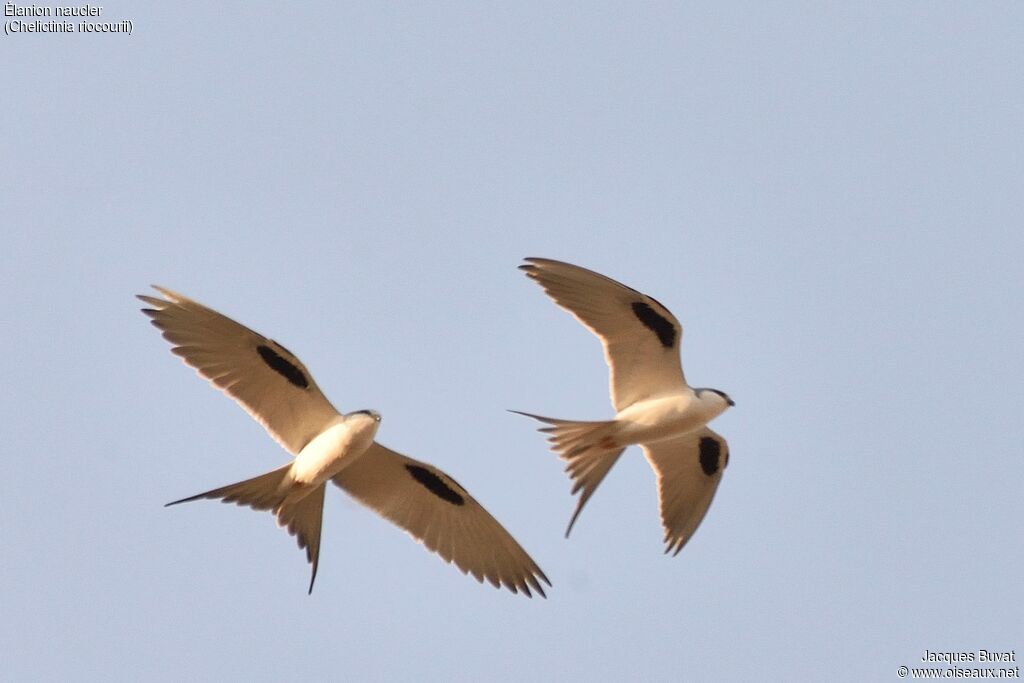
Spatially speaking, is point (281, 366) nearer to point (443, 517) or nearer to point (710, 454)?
point (443, 517)

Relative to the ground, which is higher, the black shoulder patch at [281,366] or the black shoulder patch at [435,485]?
the black shoulder patch at [281,366]

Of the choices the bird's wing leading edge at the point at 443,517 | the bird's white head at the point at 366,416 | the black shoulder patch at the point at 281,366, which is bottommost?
the bird's wing leading edge at the point at 443,517

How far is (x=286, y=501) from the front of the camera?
47.8 ft

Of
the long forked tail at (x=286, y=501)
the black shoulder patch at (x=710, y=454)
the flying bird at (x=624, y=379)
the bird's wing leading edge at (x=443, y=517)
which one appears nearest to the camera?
the long forked tail at (x=286, y=501)

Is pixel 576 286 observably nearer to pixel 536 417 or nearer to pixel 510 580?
pixel 536 417

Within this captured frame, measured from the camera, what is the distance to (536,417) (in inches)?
571

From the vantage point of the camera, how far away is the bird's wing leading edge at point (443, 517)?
612 inches

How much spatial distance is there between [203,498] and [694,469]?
506 cm

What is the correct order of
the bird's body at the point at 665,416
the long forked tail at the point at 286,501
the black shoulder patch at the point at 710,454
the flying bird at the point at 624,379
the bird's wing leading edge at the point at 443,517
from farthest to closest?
1. the black shoulder patch at the point at 710,454
2. the bird's wing leading edge at the point at 443,517
3. the bird's body at the point at 665,416
4. the flying bird at the point at 624,379
5. the long forked tail at the point at 286,501

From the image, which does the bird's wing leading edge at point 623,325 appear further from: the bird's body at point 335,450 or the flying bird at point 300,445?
the bird's body at point 335,450

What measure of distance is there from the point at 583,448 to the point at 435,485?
1.43m

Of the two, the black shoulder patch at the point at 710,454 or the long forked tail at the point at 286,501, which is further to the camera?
the black shoulder patch at the point at 710,454

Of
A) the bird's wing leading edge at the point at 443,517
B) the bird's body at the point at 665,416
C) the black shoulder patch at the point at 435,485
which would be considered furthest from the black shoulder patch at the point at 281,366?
the bird's body at the point at 665,416

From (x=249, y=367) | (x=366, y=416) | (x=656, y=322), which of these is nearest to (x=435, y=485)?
(x=366, y=416)
